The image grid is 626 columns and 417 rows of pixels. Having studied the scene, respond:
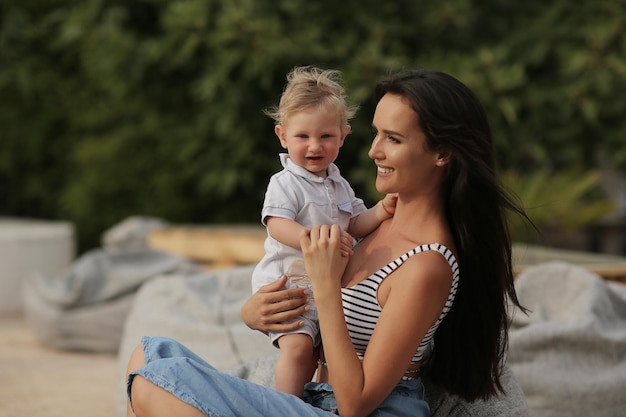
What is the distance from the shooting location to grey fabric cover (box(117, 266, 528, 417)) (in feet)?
14.0

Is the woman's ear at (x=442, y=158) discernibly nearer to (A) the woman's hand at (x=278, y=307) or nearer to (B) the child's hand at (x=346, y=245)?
(B) the child's hand at (x=346, y=245)

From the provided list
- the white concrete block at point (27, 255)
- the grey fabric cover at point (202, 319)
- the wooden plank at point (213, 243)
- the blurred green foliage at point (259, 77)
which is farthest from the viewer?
the white concrete block at point (27, 255)

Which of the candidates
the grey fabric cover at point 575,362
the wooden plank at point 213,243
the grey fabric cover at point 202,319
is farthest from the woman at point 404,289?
the wooden plank at point 213,243

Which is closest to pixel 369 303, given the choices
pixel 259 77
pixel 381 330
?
pixel 381 330

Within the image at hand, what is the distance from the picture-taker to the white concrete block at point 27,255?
8.05m

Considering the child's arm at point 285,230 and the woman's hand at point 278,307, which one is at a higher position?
the child's arm at point 285,230

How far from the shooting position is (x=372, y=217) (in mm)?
2814

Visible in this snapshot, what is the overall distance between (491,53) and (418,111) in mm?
5319

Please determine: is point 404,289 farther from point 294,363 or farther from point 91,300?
point 91,300

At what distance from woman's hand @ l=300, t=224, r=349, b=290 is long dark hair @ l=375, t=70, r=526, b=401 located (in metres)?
0.30

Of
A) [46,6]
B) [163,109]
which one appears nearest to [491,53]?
[163,109]

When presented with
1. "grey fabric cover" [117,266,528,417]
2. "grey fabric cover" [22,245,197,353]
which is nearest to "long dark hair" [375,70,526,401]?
"grey fabric cover" [117,266,528,417]

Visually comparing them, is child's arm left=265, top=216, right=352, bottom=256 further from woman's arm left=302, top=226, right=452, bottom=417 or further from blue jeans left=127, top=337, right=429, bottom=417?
blue jeans left=127, top=337, right=429, bottom=417

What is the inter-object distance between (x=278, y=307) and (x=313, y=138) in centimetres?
45
